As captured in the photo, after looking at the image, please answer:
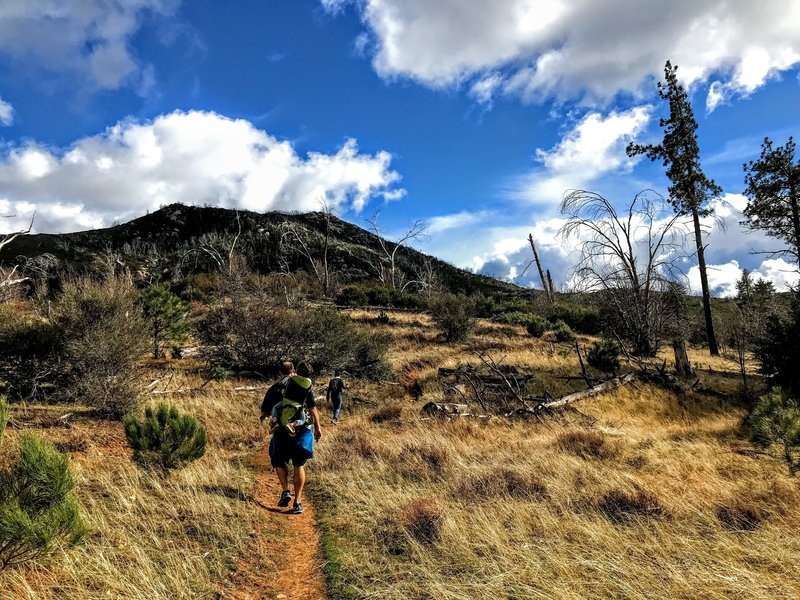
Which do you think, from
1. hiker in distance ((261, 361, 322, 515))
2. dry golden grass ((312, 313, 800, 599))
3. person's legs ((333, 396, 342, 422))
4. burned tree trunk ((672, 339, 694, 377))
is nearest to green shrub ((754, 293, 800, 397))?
burned tree trunk ((672, 339, 694, 377))

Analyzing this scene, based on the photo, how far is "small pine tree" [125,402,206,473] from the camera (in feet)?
21.2

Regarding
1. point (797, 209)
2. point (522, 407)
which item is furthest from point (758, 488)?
point (797, 209)

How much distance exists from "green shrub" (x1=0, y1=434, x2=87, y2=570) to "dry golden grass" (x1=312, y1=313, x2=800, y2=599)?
241 centimetres

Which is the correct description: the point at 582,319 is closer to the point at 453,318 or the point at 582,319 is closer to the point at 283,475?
the point at 453,318

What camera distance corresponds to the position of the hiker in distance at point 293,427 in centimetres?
A: 571

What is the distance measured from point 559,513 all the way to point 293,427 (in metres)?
3.42

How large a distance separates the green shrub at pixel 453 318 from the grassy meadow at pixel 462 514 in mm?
13128

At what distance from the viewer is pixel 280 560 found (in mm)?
4512

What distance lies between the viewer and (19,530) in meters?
3.15

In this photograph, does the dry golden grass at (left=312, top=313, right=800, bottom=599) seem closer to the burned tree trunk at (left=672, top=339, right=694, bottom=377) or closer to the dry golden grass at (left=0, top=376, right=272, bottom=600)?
the dry golden grass at (left=0, top=376, right=272, bottom=600)

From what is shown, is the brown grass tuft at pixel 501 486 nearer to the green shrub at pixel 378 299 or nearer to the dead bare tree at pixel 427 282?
the green shrub at pixel 378 299

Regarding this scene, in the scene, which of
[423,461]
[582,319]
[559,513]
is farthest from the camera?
[582,319]

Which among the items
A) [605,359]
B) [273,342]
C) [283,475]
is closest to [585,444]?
[283,475]

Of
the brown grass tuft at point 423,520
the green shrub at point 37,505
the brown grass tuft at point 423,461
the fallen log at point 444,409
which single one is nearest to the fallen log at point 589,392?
the fallen log at point 444,409
